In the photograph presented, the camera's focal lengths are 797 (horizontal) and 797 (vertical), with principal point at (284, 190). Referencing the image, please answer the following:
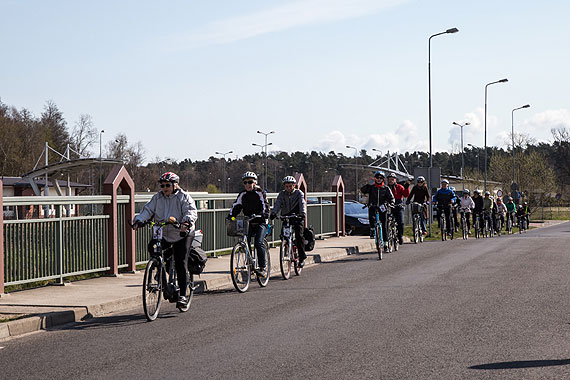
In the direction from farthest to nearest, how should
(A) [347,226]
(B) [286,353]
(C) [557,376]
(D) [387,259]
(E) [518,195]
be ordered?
(E) [518,195], (A) [347,226], (D) [387,259], (B) [286,353], (C) [557,376]

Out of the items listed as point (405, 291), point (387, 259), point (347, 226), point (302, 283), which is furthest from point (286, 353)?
point (347, 226)

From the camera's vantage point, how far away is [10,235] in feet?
34.9

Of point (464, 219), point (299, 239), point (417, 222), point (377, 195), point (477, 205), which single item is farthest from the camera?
point (477, 205)

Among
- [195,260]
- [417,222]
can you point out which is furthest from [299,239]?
[417,222]

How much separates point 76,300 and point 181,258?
1668 mm

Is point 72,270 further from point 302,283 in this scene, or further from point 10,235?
point 302,283

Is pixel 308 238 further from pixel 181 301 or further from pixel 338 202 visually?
pixel 338 202

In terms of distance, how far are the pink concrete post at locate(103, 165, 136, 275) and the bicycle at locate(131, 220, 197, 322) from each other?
137 inches

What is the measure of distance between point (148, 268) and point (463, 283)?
18.0 ft

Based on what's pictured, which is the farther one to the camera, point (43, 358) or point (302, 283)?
point (302, 283)

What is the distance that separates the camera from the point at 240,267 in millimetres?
11953

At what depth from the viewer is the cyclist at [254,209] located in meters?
12.2

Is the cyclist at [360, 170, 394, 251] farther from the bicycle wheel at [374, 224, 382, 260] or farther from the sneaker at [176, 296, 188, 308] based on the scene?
the sneaker at [176, 296, 188, 308]

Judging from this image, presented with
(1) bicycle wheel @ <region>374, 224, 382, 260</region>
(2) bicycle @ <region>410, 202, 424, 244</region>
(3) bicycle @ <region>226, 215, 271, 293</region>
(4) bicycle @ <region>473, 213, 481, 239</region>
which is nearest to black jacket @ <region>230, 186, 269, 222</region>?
(3) bicycle @ <region>226, 215, 271, 293</region>
